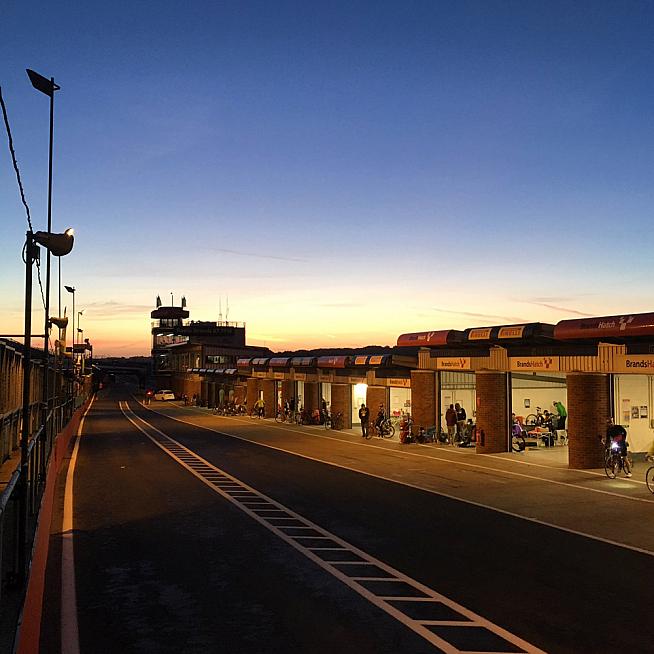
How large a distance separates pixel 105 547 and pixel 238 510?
4.39 meters

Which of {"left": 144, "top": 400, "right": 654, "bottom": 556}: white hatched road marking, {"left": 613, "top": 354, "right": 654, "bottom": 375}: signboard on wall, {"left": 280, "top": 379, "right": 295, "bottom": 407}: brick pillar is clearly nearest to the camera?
{"left": 144, "top": 400, "right": 654, "bottom": 556}: white hatched road marking

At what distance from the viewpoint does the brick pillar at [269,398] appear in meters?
60.2

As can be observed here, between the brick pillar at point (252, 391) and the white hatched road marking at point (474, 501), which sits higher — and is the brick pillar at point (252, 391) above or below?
above

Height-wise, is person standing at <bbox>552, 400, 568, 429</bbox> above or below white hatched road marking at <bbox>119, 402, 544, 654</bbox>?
above

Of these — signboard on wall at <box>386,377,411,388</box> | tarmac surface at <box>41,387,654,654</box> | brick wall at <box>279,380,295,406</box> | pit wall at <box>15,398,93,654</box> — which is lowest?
tarmac surface at <box>41,387,654,654</box>

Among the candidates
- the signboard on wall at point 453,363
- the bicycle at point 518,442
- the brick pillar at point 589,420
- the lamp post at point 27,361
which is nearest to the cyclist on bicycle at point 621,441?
the brick pillar at point 589,420

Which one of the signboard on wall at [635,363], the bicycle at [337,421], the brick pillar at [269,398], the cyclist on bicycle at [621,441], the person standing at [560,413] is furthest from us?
the brick pillar at [269,398]

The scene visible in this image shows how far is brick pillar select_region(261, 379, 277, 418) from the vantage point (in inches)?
2370

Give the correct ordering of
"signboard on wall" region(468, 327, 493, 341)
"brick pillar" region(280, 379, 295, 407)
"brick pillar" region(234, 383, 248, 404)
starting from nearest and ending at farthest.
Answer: "signboard on wall" region(468, 327, 493, 341) < "brick pillar" region(280, 379, 295, 407) < "brick pillar" region(234, 383, 248, 404)

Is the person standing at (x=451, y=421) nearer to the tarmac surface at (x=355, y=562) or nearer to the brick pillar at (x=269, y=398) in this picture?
the tarmac surface at (x=355, y=562)

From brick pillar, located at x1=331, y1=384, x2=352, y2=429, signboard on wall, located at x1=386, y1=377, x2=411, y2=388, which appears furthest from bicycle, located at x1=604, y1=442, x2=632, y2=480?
brick pillar, located at x1=331, y1=384, x2=352, y2=429

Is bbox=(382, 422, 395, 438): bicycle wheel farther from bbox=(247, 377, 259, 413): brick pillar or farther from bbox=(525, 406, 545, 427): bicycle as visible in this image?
bbox=(247, 377, 259, 413): brick pillar

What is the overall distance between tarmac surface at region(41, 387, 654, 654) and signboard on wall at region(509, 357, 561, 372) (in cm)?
393

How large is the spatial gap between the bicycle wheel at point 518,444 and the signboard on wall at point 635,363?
7.57 m
